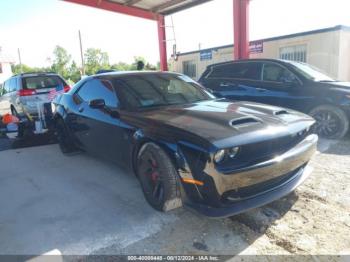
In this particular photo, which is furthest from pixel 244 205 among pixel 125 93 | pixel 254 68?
pixel 254 68

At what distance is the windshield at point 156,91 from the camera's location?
3.53 m

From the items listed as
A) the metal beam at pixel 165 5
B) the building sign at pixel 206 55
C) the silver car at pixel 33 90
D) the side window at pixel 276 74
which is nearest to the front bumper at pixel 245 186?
the side window at pixel 276 74

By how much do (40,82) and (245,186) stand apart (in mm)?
7748

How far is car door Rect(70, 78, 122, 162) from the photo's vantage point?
3.61m

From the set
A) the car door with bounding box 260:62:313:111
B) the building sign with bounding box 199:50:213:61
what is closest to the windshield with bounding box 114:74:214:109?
the car door with bounding box 260:62:313:111

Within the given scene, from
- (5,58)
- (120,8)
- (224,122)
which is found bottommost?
(224,122)

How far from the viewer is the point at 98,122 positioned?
392 cm

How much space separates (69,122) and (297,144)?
360 centimetres

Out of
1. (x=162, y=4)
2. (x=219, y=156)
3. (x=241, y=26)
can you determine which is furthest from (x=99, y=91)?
(x=162, y=4)

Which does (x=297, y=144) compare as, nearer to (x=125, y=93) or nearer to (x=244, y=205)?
(x=244, y=205)

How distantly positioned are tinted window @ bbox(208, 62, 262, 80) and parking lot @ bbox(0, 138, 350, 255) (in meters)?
2.99

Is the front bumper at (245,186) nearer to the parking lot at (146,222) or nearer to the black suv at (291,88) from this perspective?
the parking lot at (146,222)

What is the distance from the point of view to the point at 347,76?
15.3 meters

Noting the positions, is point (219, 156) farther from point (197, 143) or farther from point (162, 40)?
point (162, 40)
